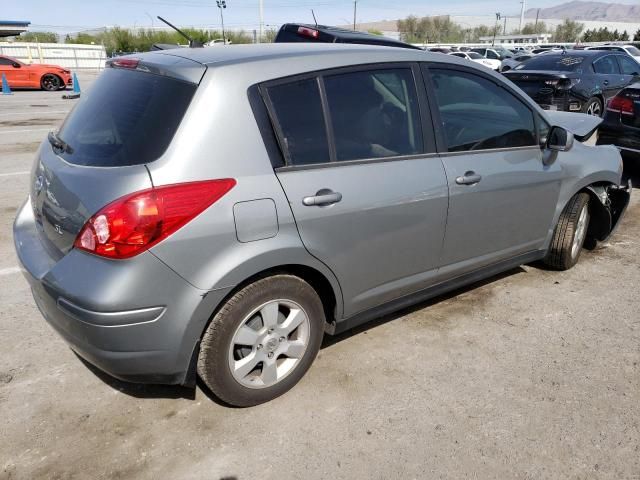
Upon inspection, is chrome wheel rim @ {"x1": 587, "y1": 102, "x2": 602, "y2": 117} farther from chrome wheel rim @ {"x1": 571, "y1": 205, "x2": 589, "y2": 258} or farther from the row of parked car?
chrome wheel rim @ {"x1": 571, "y1": 205, "x2": 589, "y2": 258}

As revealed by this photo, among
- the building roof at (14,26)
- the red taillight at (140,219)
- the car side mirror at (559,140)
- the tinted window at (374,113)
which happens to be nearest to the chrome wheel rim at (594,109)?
the car side mirror at (559,140)

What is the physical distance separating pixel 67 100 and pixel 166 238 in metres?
17.1

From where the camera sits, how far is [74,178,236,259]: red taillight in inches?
82.7

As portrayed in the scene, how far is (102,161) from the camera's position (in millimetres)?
2336

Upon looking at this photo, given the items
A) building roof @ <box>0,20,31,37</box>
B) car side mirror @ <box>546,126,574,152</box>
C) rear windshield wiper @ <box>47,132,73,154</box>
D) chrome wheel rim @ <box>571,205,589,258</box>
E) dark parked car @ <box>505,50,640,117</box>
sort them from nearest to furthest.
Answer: rear windshield wiper @ <box>47,132,73,154</box>
car side mirror @ <box>546,126,574,152</box>
chrome wheel rim @ <box>571,205,589,258</box>
dark parked car @ <box>505,50,640,117</box>
building roof @ <box>0,20,31,37</box>

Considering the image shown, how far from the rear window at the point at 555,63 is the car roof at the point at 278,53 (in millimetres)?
9546

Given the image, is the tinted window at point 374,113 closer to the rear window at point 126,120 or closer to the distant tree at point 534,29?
the rear window at point 126,120

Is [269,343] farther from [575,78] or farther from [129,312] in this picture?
[575,78]

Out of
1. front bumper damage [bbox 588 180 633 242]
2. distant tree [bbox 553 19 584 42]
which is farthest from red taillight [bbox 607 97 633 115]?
distant tree [bbox 553 19 584 42]

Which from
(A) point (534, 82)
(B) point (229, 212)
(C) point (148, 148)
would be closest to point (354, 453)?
(B) point (229, 212)

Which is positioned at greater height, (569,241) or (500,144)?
(500,144)

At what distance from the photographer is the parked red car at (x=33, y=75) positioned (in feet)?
63.4

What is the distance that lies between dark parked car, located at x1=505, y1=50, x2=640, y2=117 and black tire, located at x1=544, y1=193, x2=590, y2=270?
21.1 feet

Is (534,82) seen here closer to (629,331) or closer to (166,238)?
(629,331)
